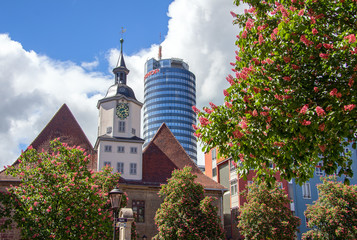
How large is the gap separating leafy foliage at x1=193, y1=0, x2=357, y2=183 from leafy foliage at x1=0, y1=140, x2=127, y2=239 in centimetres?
1204

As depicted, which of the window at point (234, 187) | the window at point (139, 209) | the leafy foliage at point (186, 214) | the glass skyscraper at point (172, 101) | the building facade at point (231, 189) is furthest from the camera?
the glass skyscraper at point (172, 101)

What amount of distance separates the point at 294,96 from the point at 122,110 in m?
34.9

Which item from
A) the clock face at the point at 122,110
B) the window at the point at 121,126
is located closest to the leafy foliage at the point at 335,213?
the window at the point at 121,126

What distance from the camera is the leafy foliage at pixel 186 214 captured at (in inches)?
1220

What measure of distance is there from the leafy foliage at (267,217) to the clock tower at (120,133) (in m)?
12.5

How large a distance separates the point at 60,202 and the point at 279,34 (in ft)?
48.7

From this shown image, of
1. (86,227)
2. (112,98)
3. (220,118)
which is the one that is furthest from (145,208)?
(220,118)

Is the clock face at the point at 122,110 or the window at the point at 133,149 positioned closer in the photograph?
the window at the point at 133,149

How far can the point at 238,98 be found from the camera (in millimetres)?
10930

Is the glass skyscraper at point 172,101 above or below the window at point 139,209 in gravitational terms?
above

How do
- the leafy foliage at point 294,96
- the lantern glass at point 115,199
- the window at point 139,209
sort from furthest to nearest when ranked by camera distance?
the window at point 139,209, the lantern glass at point 115,199, the leafy foliage at point 294,96

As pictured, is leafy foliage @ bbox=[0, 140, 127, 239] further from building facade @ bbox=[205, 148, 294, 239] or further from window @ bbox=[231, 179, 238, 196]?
window @ bbox=[231, 179, 238, 196]

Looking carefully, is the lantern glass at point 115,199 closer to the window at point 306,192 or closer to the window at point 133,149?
the window at point 133,149

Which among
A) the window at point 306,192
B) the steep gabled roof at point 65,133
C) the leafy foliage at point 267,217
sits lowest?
the leafy foliage at point 267,217
